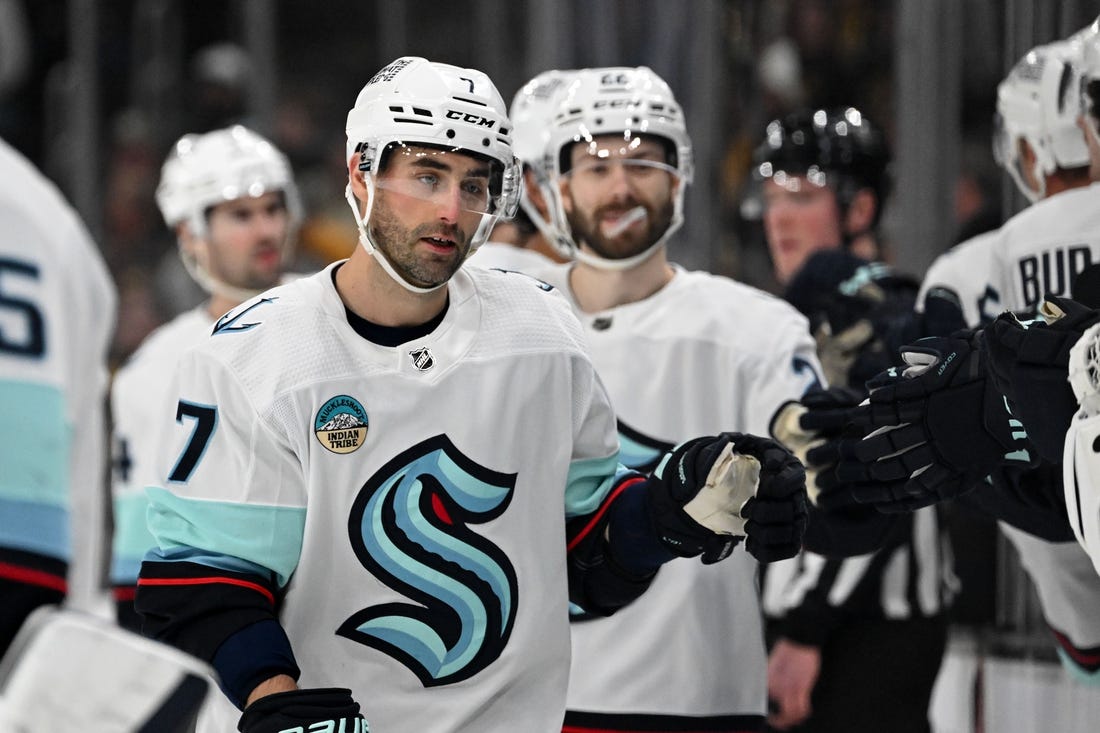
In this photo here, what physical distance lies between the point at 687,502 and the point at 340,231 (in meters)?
5.50

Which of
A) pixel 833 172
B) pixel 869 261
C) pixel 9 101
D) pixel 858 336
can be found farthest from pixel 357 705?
pixel 9 101

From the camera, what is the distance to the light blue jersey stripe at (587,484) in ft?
8.74

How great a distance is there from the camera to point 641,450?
3.26 m

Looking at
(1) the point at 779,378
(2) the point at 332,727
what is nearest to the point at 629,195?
(1) the point at 779,378

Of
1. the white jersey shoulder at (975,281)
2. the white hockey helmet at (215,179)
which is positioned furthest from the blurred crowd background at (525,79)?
the white hockey helmet at (215,179)

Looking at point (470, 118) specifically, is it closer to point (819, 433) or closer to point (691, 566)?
point (819, 433)

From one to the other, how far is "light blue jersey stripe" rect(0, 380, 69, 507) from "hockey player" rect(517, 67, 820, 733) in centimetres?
178

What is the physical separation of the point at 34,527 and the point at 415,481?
94 centimetres

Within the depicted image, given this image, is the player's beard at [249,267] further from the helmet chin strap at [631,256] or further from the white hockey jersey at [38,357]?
the white hockey jersey at [38,357]

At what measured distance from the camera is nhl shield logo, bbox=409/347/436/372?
2.54 m

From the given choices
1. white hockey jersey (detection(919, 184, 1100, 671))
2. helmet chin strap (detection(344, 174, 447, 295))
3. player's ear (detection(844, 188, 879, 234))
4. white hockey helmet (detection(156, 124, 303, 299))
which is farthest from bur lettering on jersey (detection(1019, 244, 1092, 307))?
white hockey helmet (detection(156, 124, 303, 299))

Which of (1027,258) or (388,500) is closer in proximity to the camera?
(388,500)

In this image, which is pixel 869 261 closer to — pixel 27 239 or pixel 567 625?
pixel 567 625

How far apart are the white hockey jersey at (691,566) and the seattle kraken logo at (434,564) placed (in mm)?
764
